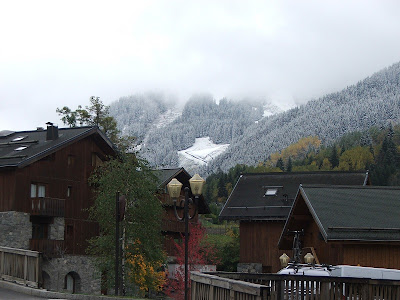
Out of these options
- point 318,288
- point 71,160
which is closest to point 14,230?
point 71,160

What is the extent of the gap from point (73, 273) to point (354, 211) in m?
30.4

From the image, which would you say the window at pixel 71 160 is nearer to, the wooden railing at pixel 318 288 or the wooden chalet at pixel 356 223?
the wooden chalet at pixel 356 223

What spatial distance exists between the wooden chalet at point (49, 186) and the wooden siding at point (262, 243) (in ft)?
36.1

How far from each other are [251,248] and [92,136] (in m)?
14.2

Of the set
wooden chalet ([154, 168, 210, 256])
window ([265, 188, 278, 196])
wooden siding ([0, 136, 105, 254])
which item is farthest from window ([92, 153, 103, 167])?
window ([265, 188, 278, 196])

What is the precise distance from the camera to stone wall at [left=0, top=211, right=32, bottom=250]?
47.2 metres

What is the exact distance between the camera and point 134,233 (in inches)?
1745

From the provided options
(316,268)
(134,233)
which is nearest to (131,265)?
(134,233)

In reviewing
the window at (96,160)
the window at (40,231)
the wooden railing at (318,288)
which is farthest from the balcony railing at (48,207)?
the wooden railing at (318,288)

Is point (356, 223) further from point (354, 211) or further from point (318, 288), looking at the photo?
point (318, 288)

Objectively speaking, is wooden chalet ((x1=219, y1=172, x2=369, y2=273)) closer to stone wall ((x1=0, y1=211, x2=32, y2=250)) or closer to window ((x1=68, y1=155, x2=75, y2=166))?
window ((x1=68, y1=155, x2=75, y2=166))

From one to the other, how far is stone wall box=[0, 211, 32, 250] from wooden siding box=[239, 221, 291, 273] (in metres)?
16.1

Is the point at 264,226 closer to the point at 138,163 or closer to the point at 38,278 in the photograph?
the point at 138,163

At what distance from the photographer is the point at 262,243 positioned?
55.0 m
